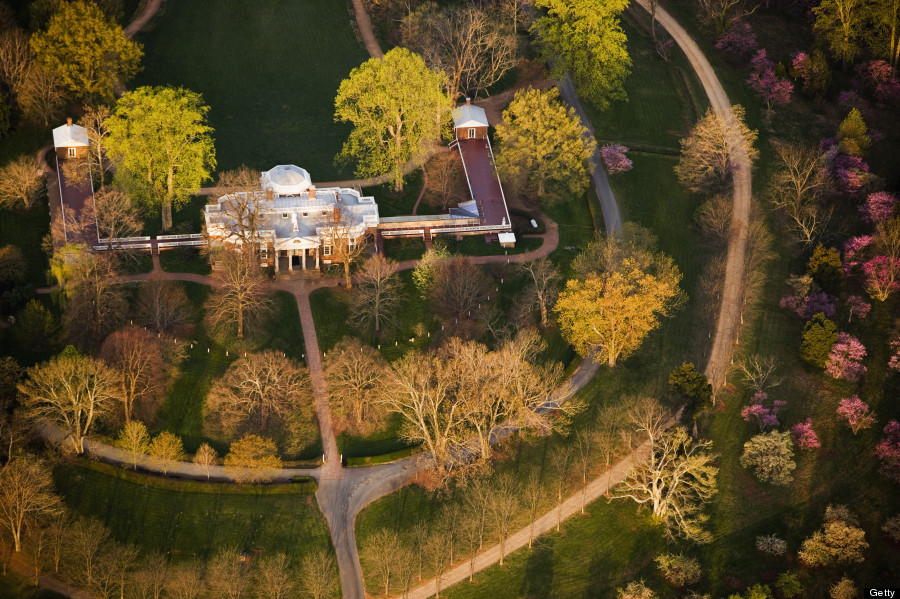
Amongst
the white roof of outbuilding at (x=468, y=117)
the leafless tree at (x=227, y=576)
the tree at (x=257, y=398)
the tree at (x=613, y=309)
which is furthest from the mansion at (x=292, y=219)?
the leafless tree at (x=227, y=576)

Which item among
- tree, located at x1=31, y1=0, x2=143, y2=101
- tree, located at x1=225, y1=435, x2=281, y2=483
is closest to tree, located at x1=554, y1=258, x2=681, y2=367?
tree, located at x1=225, y1=435, x2=281, y2=483

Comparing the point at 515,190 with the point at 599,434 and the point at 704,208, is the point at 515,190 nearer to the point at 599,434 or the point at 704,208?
the point at 704,208

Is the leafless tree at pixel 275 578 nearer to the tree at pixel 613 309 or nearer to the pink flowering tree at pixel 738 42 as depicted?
the tree at pixel 613 309

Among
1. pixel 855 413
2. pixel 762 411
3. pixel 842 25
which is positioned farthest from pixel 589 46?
pixel 855 413

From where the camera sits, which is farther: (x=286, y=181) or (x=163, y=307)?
(x=286, y=181)

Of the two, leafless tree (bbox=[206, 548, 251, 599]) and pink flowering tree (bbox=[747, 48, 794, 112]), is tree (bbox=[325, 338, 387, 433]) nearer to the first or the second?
leafless tree (bbox=[206, 548, 251, 599])

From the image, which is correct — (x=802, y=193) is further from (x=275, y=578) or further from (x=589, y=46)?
(x=275, y=578)

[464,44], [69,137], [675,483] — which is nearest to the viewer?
[675,483]
